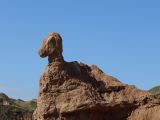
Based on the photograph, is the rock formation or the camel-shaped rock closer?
the rock formation

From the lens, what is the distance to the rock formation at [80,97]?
69.5 ft

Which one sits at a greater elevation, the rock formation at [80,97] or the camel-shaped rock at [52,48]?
the camel-shaped rock at [52,48]

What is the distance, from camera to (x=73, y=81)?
21641mm

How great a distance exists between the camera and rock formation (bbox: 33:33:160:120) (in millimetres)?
21188

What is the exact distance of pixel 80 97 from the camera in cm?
2125

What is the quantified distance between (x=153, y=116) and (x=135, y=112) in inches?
31.9

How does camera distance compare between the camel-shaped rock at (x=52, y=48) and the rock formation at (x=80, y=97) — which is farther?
the camel-shaped rock at (x=52, y=48)

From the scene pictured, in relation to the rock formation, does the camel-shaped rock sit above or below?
above

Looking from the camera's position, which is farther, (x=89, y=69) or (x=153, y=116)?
(x=89, y=69)

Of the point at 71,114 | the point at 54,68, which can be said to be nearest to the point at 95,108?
the point at 71,114

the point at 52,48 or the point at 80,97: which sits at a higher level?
the point at 52,48

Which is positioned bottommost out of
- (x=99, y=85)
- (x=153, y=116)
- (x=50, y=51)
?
(x=153, y=116)

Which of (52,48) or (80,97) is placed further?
(52,48)

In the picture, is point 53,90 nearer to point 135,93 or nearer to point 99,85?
point 99,85
